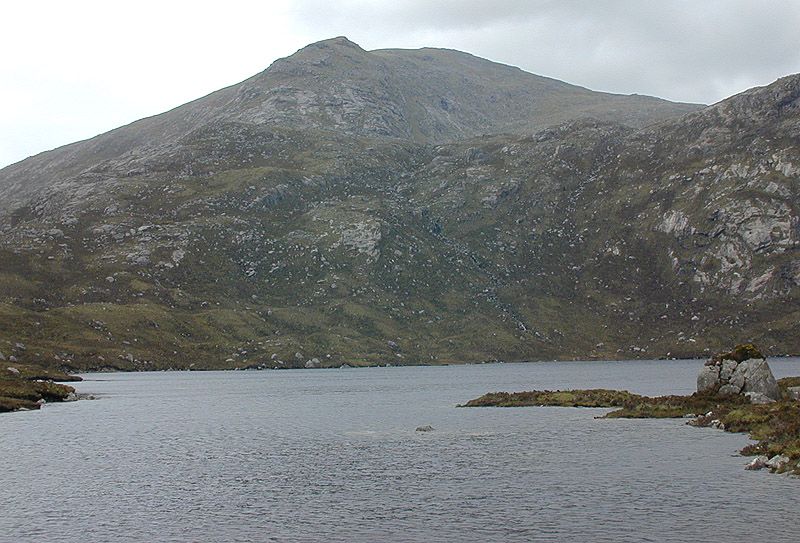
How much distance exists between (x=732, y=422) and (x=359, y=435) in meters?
43.7

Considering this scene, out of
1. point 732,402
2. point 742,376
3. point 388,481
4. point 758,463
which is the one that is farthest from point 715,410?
point 388,481

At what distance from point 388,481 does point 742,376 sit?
200ft

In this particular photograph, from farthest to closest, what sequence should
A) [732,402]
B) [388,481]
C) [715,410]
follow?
[732,402], [715,410], [388,481]

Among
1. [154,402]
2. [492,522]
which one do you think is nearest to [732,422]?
[492,522]

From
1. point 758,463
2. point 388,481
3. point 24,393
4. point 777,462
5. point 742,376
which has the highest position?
point 742,376

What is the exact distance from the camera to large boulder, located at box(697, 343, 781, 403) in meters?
100

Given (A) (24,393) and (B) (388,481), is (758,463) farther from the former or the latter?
(A) (24,393)

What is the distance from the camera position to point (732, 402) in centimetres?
10181

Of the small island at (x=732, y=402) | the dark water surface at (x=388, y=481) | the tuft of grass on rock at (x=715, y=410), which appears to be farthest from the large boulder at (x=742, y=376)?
the dark water surface at (x=388, y=481)

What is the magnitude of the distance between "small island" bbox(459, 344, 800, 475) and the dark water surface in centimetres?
383

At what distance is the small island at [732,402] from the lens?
69.8m

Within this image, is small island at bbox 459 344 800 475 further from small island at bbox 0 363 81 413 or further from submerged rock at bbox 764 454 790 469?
small island at bbox 0 363 81 413

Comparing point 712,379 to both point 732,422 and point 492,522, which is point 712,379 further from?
point 492,522

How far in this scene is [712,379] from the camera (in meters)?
107
